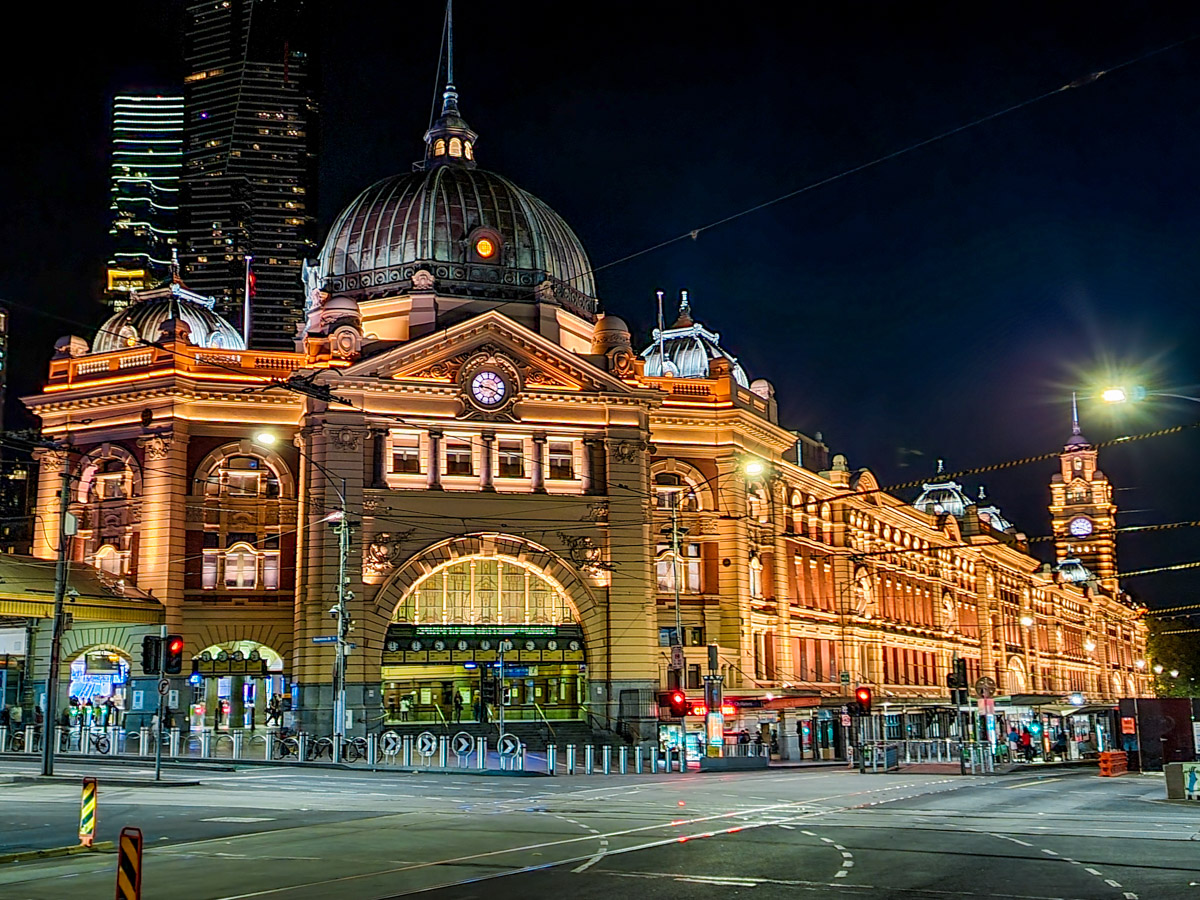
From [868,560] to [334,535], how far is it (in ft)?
135

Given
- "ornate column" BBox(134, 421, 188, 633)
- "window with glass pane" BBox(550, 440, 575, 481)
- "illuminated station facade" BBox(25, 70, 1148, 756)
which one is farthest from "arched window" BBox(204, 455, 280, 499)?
"window with glass pane" BBox(550, 440, 575, 481)

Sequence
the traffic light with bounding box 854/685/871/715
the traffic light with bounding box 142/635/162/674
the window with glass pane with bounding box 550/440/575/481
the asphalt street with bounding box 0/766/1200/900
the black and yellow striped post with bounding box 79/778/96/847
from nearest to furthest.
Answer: the asphalt street with bounding box 0/766/1200/900
the black and yellow striped post with bounding box 79/778/96/847
the traffic light with bounding box 142/635/162/674
the traffic light with bounding box 854/685/871/715
the window with glass pane with bounding box 550/440/575/481

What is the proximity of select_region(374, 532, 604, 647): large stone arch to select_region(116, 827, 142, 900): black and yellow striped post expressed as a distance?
4760 centimetres

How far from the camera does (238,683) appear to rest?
67500 mm

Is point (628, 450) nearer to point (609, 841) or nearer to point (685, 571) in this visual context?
point (685, 571)

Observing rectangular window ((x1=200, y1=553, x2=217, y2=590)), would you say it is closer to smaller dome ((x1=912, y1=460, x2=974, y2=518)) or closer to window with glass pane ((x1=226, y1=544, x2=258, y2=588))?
window with glass pane ((x1=226, y1=544, x2=258, y2=588))

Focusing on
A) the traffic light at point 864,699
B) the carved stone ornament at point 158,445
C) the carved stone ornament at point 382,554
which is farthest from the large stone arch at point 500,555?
the traffic light at point 864,699

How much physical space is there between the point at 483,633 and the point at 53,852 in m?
42.3

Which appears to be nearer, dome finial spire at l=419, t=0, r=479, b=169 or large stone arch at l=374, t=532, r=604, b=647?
large stone arch at l=374, t=532, r=604, b=647

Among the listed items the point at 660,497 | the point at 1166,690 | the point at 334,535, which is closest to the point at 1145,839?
the point at 334,535

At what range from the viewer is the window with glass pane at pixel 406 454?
64812 mm

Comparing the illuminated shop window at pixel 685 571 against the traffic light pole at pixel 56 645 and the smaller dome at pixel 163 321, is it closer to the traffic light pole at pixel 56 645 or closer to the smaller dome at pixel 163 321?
the smaller dome at pixel 163 321

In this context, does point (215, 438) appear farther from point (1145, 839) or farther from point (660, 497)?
point (1145, 839)

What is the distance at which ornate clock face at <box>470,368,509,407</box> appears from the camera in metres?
65.9
